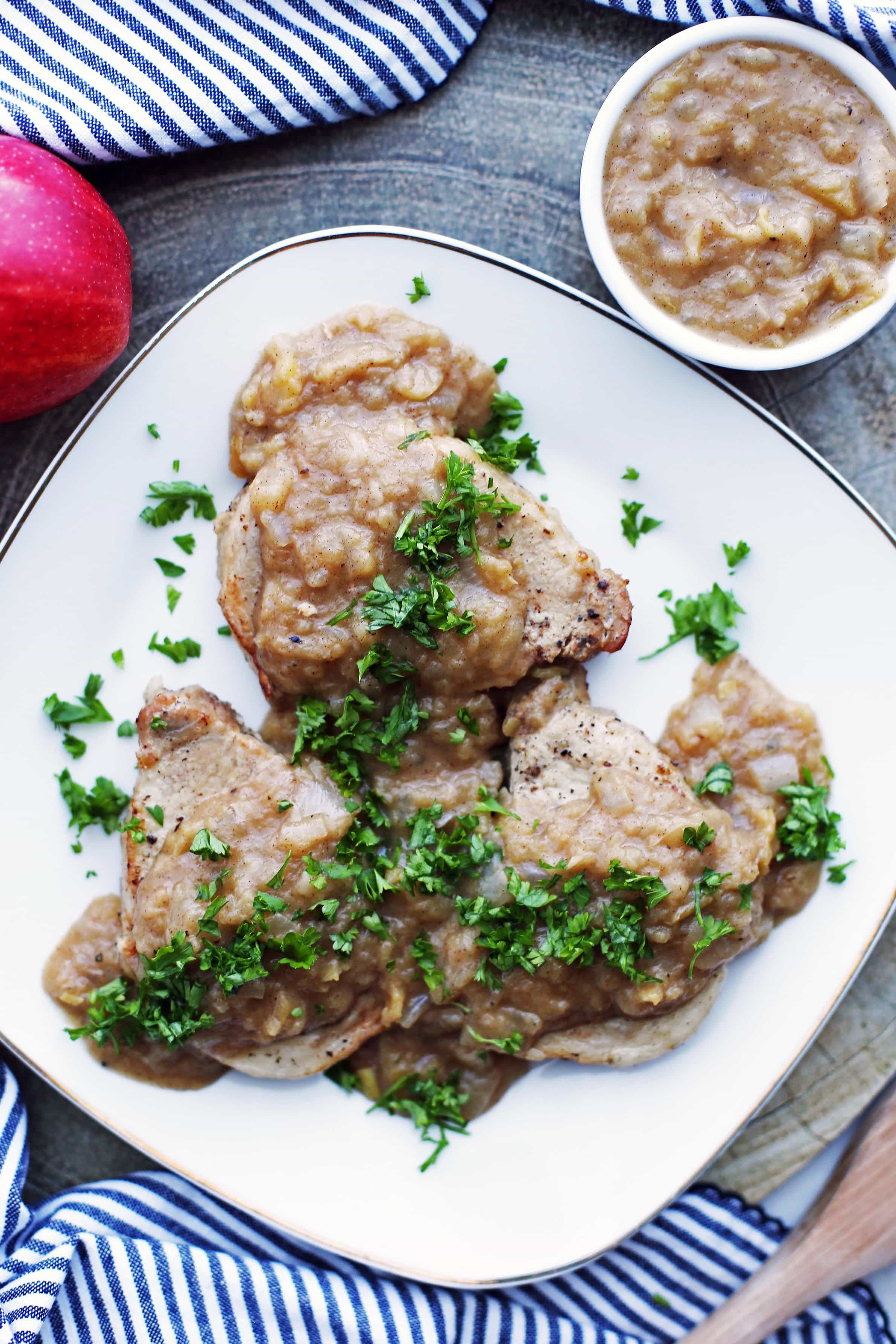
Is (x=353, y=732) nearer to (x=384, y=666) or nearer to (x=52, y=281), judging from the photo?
(x=384, y=666)

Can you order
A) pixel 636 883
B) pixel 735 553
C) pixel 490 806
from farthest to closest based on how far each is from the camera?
pixel 735 553
pixel 490 806
pixel 636 883

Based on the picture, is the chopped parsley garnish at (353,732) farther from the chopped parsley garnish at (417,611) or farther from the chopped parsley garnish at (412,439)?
the chopped parsley garnish at (412,439)

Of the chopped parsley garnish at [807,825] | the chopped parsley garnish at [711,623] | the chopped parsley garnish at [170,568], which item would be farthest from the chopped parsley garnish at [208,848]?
the chopped parsley garnish at [807,825]

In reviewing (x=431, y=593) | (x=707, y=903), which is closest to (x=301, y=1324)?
(x=707, y=903)

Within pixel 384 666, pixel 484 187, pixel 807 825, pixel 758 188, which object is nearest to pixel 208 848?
pixel 384 666

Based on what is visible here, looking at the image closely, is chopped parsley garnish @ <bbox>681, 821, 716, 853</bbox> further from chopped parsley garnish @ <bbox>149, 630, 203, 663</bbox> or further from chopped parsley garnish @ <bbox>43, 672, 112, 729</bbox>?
chopped parsley garnish @ <bbox>43, 672, 112, 729</bbox>
